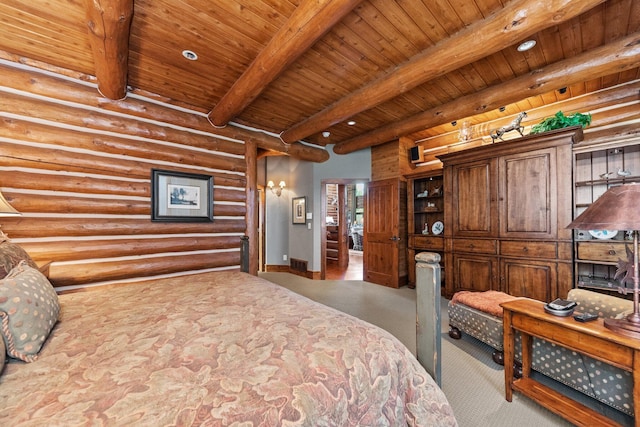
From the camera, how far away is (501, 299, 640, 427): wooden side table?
1.27 meters

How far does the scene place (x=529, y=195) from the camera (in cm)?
320

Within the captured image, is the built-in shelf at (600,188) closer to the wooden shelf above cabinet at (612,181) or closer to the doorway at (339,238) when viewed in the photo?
the wooden shelf above cabinet at (612,181)

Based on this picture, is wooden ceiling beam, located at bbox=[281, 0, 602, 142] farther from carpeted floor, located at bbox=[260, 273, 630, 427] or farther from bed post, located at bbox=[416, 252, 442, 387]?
carpeted floor, located at bbox=[260, 273, 630, 427]

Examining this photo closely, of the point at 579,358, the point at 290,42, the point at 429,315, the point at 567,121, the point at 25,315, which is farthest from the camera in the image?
the point at 567,121

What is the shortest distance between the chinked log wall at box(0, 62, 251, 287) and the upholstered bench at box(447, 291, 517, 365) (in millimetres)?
3061

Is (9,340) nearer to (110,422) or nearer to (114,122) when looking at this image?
(110,422)


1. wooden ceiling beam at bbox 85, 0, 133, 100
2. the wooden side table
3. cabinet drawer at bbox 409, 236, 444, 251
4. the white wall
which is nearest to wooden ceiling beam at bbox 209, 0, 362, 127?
wooden ceiling beam at bbox 85, 0, 133, 100

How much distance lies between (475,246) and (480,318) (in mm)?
1547

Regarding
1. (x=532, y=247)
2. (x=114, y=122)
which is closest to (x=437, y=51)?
A: (x=532, y=247)

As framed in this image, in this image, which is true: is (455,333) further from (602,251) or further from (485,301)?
(602,251)

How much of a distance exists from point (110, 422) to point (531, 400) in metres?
2.40

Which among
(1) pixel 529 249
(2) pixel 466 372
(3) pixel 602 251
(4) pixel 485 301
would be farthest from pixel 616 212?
(1) pixel 529 249

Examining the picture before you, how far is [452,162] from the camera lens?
156 inches

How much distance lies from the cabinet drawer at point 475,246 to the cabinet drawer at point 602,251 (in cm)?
82
